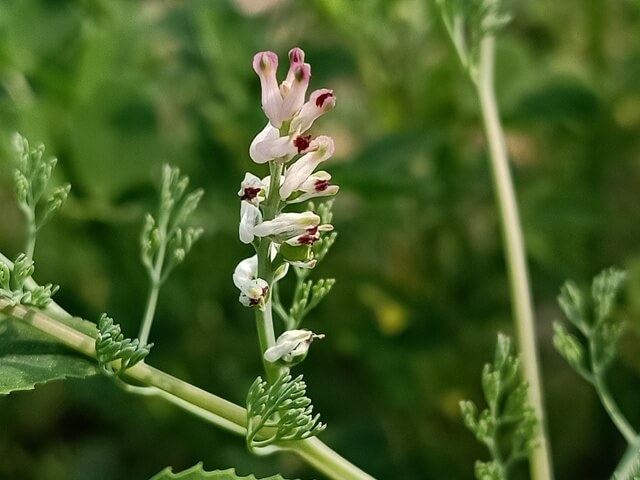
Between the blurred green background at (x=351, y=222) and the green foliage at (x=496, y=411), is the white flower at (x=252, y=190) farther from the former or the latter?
the blurred green background at (x=351, y=222)

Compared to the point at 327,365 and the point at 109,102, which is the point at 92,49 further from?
the point at 327,365

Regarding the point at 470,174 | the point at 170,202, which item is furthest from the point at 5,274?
the point at 470,174

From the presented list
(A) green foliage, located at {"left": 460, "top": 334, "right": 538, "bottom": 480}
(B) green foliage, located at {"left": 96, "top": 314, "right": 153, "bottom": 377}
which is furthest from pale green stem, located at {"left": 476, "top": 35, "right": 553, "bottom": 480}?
(B) green foliage, located at {"left": 96, "top": 314, "right": 153, "bottom": 377}

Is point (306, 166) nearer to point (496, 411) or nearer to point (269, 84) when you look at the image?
point (269, 84)

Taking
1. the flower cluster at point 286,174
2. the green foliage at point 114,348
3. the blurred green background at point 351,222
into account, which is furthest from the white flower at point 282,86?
the blurred green background at point 351,222

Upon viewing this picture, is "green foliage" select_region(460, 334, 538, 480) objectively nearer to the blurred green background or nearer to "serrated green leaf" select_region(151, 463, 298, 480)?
"serrated green leaf" select_region(151, 463, 298, 480)
